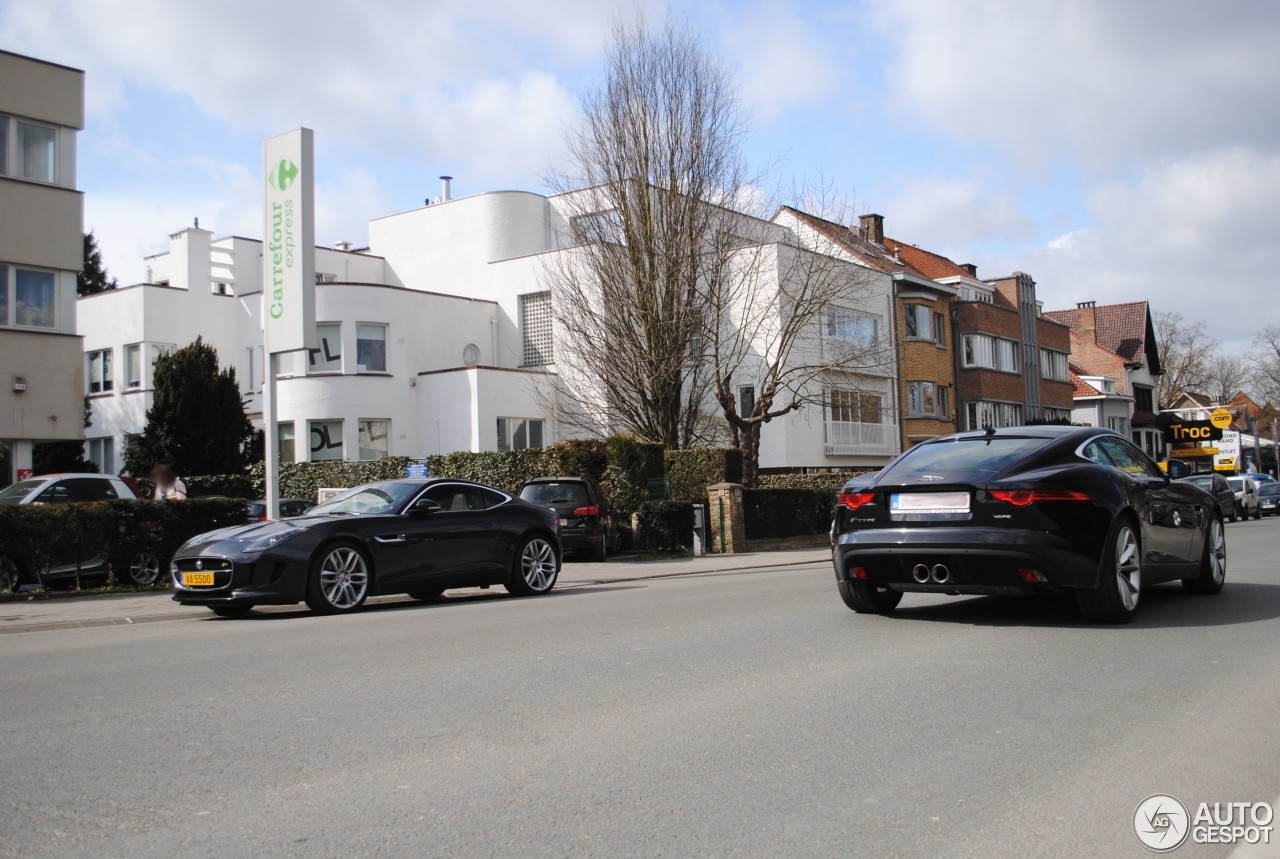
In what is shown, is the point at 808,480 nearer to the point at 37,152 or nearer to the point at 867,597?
the point at 37,152

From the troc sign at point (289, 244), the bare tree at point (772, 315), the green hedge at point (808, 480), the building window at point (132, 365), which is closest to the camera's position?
the troc sign at point (289, 244)

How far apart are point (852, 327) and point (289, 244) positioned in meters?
27.4

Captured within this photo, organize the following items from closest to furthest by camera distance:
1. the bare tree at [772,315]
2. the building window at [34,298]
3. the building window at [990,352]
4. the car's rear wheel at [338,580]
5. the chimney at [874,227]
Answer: the car's rear wheel at [338,580], the building window at [34,298], the bare tree at [772,315], the building window at [990,352], the chimney at [874,227]

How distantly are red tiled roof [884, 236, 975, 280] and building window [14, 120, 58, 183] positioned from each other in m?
36.9

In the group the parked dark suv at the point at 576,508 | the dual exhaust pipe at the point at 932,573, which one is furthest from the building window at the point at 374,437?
the dual exhaust pipe at the point at 932,573

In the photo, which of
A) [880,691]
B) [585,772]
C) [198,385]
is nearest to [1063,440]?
[880,691]

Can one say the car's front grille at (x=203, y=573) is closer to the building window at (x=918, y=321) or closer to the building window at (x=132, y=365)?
the building window at (x=132, y=365)

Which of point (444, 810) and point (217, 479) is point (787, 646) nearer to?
point (444, 810)

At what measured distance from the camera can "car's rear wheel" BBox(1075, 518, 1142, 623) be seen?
8688mm

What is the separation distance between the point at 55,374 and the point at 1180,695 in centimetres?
2189

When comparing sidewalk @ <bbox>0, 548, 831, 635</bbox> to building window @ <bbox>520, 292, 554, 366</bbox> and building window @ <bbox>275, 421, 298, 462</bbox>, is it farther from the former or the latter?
building window @ <bbox>520, 292, 554, 366</bbox>

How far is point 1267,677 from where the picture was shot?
7051mm

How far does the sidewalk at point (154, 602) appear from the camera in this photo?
Answer: 1204cm

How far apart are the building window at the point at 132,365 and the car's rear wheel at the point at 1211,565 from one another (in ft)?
115
